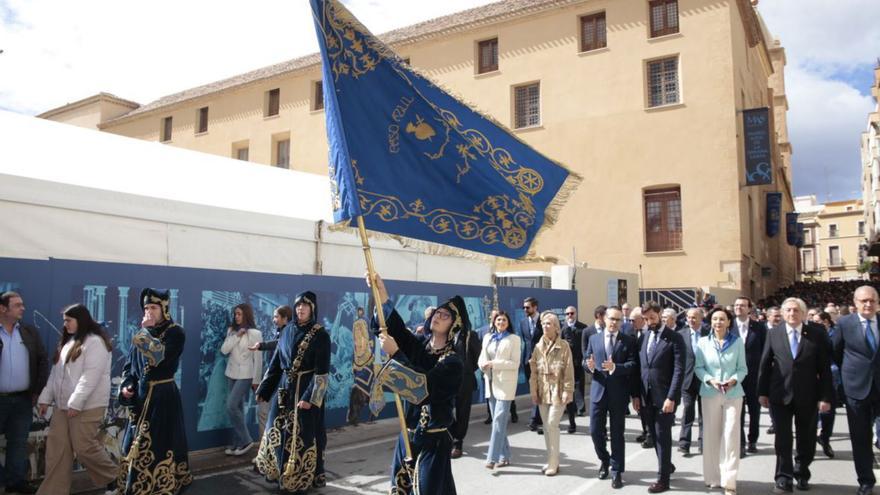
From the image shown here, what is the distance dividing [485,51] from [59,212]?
20.4 metres

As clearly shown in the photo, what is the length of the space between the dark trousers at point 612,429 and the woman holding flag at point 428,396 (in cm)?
307

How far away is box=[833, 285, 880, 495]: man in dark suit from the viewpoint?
20.7 ft

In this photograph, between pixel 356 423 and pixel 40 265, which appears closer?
pixel 40 265

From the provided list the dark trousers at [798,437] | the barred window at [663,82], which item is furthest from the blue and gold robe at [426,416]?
the barred window at [663,82]

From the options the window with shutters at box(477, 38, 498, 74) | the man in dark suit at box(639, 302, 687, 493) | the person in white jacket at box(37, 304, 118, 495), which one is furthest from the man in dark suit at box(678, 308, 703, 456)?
the window with shutters at box(477, 38, 498, 74)

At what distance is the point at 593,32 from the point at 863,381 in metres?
19.1

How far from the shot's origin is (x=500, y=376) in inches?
310

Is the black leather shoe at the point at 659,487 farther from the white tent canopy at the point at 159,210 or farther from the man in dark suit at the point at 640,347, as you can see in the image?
the white tent canopy at the point at 159,210

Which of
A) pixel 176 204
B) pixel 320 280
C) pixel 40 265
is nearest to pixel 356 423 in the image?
pixel 320 280

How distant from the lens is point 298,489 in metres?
6.17

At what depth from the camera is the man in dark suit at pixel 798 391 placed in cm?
661

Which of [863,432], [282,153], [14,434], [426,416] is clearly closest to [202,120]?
[282,153]

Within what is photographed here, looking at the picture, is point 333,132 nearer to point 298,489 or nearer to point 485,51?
point 298,489

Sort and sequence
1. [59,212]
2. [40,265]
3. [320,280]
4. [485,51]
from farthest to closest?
[485,51] → [320,280] → [59,212] → [40,265]
